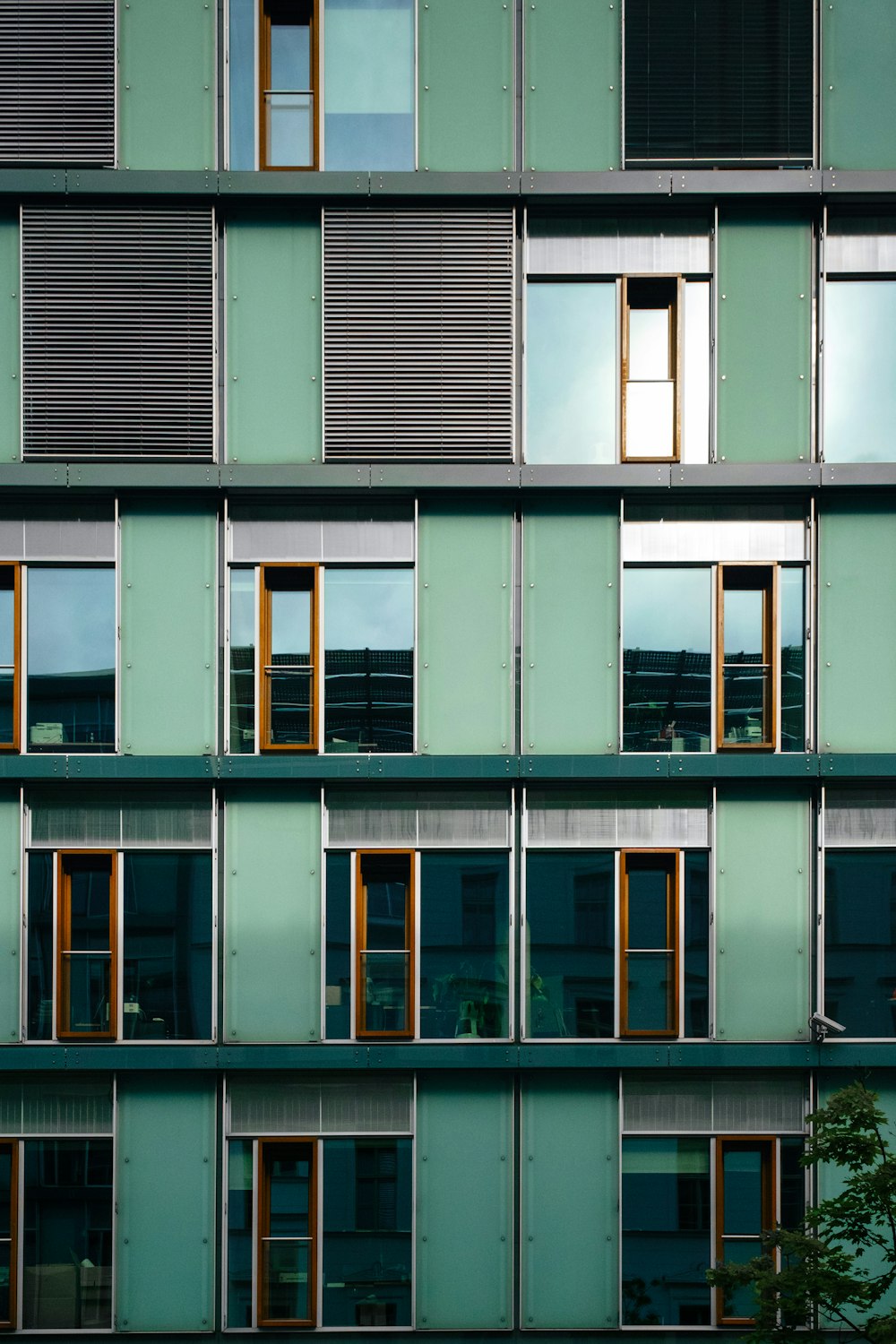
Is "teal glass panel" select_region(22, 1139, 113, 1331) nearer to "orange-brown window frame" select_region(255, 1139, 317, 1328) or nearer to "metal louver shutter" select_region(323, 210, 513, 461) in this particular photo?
"orange-brown window frame" select_region(255, 1139, 317, 1328)

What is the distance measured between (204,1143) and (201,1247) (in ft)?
3.67

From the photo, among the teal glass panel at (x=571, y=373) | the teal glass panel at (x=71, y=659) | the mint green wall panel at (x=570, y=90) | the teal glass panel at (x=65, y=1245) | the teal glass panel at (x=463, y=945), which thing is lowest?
the teal glass panel at (x=65, y=1245)

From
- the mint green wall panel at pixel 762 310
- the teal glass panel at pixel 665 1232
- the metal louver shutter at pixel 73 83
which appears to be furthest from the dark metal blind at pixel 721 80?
the teal glass panel at pixel 665 1232

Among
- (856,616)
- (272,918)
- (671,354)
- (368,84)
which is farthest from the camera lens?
(671,354)

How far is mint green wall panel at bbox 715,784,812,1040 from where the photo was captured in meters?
12.4

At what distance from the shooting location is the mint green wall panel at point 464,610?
40.9ft

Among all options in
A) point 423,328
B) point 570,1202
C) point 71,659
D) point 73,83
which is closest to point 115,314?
point 73,83

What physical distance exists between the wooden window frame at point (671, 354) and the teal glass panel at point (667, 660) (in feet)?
4.40

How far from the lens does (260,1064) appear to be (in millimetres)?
12078

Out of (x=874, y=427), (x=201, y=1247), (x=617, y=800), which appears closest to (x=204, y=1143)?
(x=201, y=1247)

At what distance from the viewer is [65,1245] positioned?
12133 millimetres

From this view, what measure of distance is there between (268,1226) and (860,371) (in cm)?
1186

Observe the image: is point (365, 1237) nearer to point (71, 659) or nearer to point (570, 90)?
point (71, 659)

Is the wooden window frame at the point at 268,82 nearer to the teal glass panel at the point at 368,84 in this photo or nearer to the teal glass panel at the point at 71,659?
the teal glass panel at the point at 368,84
